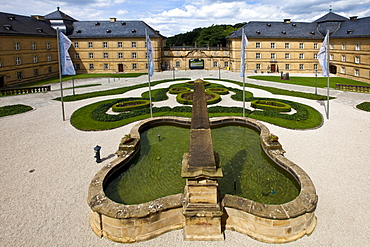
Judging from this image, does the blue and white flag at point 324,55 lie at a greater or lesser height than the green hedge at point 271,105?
greater

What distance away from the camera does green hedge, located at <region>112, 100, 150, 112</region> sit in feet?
90.7

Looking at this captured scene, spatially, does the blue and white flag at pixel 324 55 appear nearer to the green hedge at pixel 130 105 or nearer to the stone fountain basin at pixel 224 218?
the green hedge at pixel 130 105

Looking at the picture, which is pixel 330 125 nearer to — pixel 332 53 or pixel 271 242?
pixel 271 242

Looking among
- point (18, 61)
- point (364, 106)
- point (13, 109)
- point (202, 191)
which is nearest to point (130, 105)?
point (13, 109)

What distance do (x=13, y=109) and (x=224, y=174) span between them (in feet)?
80.4

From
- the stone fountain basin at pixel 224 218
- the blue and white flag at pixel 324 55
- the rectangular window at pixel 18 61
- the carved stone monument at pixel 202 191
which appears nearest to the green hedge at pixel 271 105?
the blue and white flag at pixel 324 55

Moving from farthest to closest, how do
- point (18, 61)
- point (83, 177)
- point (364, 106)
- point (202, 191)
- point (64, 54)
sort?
1. point (18, 61)
2. point (364, 106)
3. point (64, 54)
4. point (83, 177)
5. point (202, 191)

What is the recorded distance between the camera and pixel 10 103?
1278 inches

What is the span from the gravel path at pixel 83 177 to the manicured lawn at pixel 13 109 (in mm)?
1636

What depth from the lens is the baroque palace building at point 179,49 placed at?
54719mm

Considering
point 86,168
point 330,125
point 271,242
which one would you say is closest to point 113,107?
point 86,168

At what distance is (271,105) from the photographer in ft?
92.5

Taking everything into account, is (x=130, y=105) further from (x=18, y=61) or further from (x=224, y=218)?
(x=18, y=61)

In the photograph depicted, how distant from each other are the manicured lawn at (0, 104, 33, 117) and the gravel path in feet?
5.37
